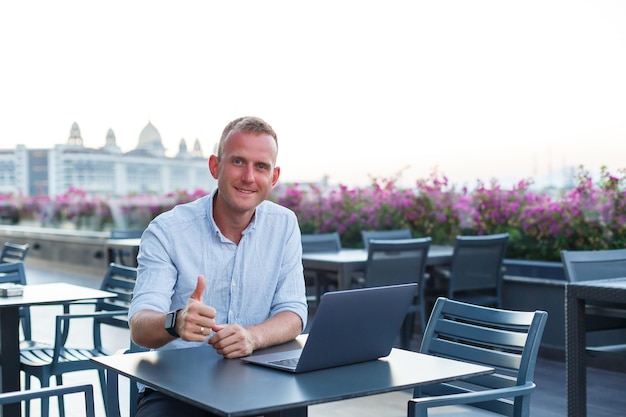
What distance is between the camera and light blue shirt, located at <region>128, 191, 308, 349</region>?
2.41m

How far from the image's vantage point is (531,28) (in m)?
6.78

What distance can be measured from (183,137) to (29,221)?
17.3 feet

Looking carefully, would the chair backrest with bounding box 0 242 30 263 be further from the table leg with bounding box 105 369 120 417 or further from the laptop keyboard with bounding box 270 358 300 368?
the laptop keyboard with bounding box 270 358 300 368

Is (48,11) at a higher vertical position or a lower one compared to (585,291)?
higher

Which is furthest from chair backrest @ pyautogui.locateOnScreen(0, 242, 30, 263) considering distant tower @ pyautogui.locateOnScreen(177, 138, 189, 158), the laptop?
distant tower @ pyautogui.locateOnScreen(177, 138, 189, 158)

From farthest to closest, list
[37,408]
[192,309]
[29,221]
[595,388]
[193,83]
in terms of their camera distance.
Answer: [29,221]
[193,83]
[595,388]
[37,408]
[192,309]

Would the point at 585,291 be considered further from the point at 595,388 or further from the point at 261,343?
the point at 261,343

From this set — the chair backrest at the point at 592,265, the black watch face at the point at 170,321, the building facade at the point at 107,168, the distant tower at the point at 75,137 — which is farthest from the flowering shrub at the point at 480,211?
the distant tower at the point at 75,137

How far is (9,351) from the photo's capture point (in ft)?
11.5

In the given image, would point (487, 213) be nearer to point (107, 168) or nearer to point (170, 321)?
point (170, 321)

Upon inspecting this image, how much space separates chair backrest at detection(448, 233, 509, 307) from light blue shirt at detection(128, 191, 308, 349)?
321 centimetres

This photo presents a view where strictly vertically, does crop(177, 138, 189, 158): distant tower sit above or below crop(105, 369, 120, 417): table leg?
above

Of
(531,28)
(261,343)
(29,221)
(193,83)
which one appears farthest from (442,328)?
(29,221)

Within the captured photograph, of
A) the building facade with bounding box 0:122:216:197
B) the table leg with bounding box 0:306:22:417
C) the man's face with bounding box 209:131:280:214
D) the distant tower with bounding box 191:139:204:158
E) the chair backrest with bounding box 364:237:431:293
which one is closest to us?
the man's face with bounding box 209:131:280:214
